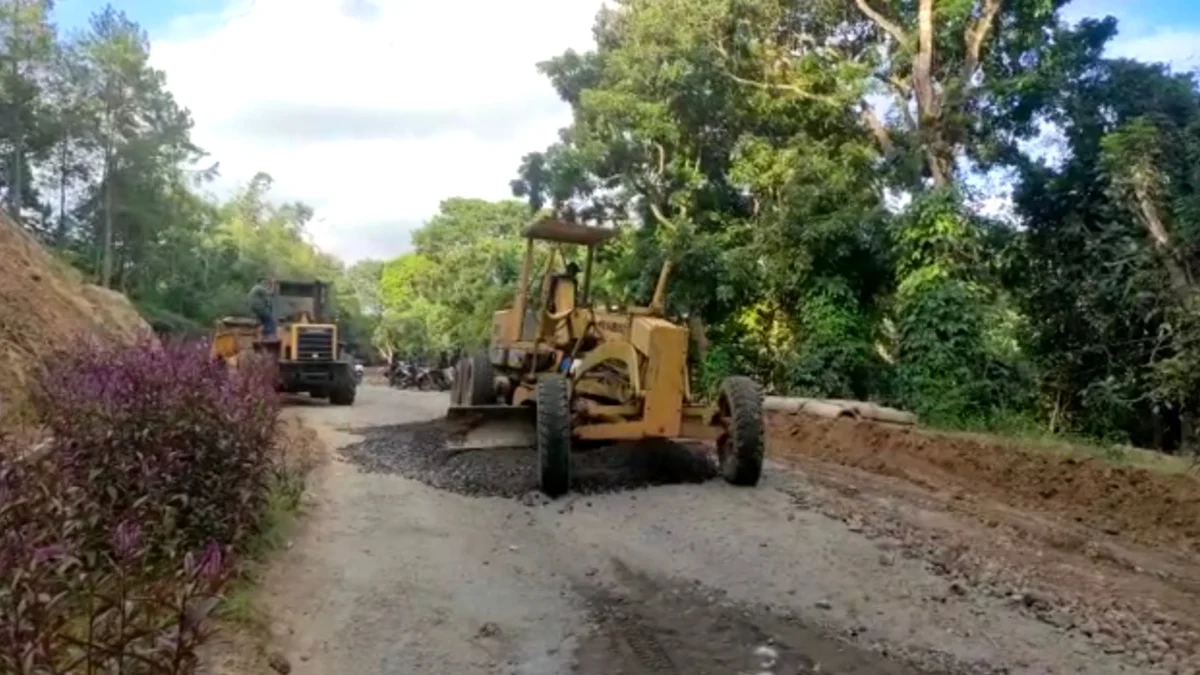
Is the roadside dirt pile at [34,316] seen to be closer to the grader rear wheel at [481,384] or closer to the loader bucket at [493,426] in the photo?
the loader bucket at [493,426]

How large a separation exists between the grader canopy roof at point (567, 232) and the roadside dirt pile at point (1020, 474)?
3685mm

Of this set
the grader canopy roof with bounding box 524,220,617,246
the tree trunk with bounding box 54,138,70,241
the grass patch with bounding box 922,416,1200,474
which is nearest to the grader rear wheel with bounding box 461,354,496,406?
the grader canopy roof with bounding box 524,220,617,246

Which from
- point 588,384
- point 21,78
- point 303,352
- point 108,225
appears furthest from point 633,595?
point 108,225

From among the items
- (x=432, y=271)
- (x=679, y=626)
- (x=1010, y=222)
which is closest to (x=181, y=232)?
(x=432, y=271)

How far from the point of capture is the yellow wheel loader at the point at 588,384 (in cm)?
953

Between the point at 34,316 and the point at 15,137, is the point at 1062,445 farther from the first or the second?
the point at 15,137

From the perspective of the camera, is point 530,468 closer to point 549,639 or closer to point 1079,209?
point 549,639

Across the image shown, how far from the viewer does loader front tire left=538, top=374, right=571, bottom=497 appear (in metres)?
9.25

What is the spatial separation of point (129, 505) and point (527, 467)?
5633 mm

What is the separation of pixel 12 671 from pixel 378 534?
5.14 m

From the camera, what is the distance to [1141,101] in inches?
653

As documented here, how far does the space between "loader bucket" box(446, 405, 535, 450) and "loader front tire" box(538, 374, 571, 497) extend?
136 cm

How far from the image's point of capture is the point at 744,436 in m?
9.53

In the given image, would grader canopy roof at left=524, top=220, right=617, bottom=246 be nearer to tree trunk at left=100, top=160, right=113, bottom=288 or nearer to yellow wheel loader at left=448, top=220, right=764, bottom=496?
yellow wheel loader at left=448, top=220, right=764, bottom=496
